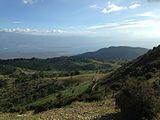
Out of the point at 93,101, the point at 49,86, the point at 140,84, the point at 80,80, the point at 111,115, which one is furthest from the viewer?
the point at 49,86

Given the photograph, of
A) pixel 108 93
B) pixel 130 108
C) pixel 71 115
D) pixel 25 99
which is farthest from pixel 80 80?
pixel 130 108

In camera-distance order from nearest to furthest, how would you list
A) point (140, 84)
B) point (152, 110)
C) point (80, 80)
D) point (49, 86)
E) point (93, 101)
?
point (152, 110) < point (140, 84) < point (93, 101) < point (80, 80) < point (49, 86)

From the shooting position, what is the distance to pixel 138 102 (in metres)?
27.7

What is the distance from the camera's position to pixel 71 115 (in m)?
35.1

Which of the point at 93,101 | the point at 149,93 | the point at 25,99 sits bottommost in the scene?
the point at 25,99

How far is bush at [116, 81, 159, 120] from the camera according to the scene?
2723 centimetres

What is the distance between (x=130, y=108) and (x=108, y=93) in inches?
797

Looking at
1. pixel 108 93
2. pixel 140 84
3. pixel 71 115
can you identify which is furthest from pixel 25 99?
pixel 140 84

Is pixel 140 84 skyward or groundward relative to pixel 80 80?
skyward

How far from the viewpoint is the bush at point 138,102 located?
27.2 metres

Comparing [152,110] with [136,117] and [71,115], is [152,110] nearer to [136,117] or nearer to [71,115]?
[136,117]

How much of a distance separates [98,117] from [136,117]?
4807mm

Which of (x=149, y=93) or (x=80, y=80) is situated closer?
(x=149, y=93)

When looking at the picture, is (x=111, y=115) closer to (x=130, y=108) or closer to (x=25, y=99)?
(x=130, y=108)
